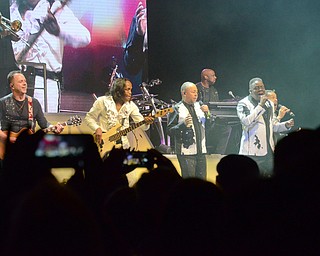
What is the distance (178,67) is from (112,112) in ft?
5.05

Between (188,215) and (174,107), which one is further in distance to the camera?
(174,107)

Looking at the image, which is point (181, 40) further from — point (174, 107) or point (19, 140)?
point (19, 140)

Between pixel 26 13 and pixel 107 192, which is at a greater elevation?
pixel 26 13

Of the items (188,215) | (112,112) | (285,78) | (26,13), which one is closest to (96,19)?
(26,13)

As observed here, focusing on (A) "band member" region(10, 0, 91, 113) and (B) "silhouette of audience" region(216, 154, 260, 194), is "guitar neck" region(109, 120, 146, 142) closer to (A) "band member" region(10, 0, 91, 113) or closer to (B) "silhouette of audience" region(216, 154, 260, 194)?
(A) "band member" region(10, 0, 91, 113)

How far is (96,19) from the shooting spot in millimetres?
7180

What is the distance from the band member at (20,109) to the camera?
6266 mm

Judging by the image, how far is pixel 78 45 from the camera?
705cm

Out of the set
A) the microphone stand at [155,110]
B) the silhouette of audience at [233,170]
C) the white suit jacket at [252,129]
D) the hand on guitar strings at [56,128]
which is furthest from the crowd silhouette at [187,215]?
the white suit jacket at [252,129]

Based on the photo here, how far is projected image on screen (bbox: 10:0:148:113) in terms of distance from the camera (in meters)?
6.78

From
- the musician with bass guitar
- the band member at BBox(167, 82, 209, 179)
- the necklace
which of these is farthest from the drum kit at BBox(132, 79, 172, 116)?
the necklace

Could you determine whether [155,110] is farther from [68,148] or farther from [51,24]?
[68,148]

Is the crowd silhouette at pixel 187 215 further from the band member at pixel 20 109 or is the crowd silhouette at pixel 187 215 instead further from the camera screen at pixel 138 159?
the band member at pixel 20 109

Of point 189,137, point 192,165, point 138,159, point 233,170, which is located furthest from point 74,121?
point 233,170
